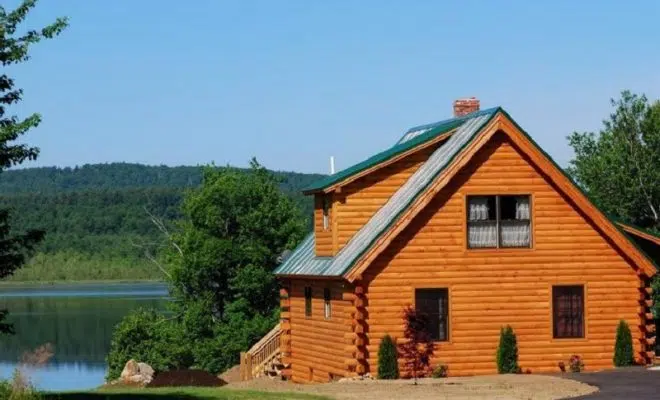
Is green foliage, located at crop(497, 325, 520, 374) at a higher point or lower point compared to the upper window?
lower

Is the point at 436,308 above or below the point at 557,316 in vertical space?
above

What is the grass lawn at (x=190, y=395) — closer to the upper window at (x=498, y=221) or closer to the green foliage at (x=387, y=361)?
the green foliage at (x=387, y=361)

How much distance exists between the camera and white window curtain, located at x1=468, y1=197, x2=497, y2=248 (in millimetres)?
38938

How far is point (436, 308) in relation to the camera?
38.6 meters

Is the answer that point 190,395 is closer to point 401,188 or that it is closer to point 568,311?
point 401,188

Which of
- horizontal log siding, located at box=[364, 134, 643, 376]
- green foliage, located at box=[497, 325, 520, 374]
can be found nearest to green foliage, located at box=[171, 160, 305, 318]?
horizontal log siding, located at box=[364, 134, 643, 376]

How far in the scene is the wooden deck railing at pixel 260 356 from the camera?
46188 mm

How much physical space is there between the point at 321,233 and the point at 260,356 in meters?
7.11

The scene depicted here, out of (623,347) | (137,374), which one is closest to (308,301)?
(137,374)

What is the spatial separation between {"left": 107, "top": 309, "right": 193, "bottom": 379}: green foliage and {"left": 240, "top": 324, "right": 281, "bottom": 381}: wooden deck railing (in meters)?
21.3

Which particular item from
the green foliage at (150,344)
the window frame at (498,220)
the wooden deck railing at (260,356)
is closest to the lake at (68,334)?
the green foliage at (150,344)

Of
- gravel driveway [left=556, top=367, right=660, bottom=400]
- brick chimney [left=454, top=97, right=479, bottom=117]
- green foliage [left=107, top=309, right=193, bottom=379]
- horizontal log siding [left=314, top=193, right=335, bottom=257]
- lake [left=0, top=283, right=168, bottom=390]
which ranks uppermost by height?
brick chimney [left=454, top=97, right=479, bottom=117]

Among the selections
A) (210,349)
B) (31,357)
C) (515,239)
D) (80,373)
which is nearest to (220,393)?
(31,357)

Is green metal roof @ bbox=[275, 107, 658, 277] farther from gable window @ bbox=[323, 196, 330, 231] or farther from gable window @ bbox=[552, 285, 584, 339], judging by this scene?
gable window @ bbox=[552, 285, 584, 339]
